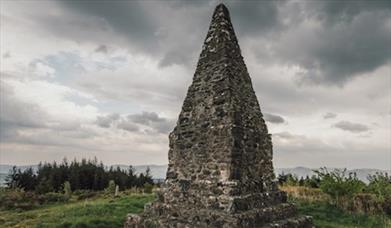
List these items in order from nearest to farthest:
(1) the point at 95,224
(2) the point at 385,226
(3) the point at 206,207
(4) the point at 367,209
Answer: (3) the point at 206,207
(1) the point at 95,224
(2) the point at 385,226
(4) the point at 367,209

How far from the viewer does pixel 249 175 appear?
11867 mm

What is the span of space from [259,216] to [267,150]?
2.56 metres

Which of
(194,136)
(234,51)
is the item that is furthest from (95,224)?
(234,51)

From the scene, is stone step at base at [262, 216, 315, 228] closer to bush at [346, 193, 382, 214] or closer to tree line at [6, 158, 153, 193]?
bush at [346, 193, 382, 214]

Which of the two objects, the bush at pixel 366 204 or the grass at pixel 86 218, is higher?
the bush at pixel 366 204

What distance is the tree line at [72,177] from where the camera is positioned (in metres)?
43.6

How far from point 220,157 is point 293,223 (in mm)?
3321

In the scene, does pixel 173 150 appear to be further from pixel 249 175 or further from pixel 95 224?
pixel 95 224

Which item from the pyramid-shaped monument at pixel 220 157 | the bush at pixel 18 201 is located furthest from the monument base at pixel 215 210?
the bush at pixel 18 201

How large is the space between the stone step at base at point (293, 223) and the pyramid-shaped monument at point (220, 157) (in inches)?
1.3

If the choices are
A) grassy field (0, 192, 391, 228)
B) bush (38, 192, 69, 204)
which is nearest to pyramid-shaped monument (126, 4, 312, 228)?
grassy field (0, 192, 391, 228)

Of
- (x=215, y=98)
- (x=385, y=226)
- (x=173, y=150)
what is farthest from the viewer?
(x=385, y=226)

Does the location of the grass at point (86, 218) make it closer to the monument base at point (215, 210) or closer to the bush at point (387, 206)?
the monument base at point (215, 210)

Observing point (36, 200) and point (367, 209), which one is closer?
point (367, 209)
